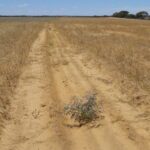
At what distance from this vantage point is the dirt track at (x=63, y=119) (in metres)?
5.94

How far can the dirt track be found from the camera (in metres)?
5.94

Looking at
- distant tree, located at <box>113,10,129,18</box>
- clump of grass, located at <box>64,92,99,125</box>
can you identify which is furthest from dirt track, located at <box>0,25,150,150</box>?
distant tree, located at <box>113,10,129,18</box>

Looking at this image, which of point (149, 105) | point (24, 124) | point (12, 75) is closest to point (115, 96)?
point (149, 105)

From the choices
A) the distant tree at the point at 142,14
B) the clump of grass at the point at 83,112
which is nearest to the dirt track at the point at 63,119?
the clump of grass at the point at 83,112

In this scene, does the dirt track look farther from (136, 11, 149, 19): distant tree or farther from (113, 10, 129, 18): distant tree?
(113, 10, 129, 18): distant tree

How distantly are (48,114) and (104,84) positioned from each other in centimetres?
277

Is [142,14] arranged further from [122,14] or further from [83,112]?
[83,112]

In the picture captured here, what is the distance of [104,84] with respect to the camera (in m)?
9.86

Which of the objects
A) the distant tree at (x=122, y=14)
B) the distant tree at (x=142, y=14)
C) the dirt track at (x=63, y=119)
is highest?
the dirt track at (x=63, y=119)

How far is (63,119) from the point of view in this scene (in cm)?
704

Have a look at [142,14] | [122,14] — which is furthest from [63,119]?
[122,14]

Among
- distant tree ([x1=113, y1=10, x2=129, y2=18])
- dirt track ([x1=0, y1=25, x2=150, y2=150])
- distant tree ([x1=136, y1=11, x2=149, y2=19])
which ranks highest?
dirt track ([x1=0, y1=25, x2=150, y2=150])

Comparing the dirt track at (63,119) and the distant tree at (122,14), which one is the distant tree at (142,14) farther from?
the dirt track at (63,119)

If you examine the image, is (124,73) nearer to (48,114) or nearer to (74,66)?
(74,66)
